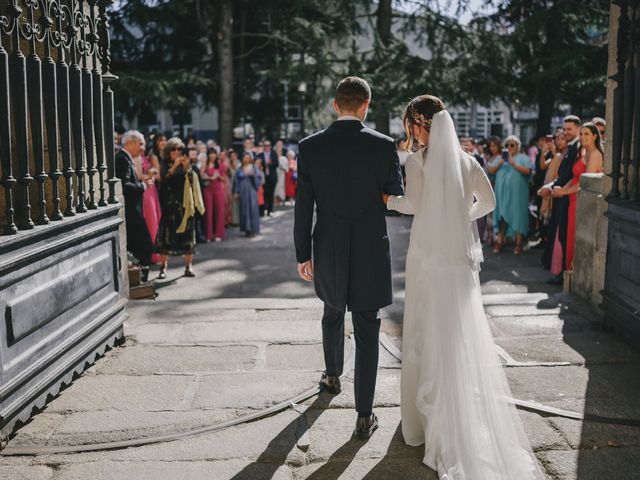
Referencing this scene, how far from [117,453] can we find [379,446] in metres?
1.45

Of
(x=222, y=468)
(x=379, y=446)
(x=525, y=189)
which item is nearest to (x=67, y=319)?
(x=222, y=468)

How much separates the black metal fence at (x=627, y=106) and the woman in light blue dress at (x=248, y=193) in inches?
315

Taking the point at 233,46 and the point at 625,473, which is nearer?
the point at 625,473

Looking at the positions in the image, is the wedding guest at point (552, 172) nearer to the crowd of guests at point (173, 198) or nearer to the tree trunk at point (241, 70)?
the crowd of guests at point (173, 198)

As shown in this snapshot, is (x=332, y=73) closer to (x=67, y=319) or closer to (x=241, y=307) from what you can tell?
(x=241, y=307)

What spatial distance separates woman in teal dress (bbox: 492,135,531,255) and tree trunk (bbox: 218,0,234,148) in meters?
11.7

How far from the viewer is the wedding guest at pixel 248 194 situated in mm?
13055

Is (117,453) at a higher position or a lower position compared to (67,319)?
lower

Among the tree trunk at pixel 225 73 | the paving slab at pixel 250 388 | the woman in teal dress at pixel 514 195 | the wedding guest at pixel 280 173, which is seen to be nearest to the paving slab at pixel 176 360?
the paving slab at pixel 250 388

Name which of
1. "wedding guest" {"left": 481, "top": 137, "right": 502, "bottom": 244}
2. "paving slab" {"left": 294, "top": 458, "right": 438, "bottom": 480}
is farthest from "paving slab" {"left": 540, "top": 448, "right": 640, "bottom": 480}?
"wedding guest" {"left": 481, "top": 137, "right": 502, "bottom": 244}

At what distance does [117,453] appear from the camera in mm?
3758

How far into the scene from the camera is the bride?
347 centimetres

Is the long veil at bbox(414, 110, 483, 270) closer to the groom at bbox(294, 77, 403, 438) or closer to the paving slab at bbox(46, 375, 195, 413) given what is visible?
the groom at bbox(294, 77, 403, 438)

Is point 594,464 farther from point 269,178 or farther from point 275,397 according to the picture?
point 269,178
